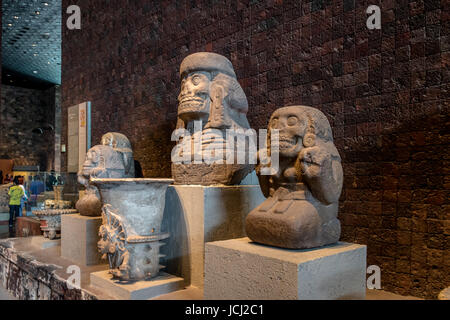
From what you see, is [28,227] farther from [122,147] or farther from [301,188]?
[301,188]

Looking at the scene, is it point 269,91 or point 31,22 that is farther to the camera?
point 31,22

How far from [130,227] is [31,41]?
403 inches

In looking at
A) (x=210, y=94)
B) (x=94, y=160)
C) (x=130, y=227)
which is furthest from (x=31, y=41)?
(x=130, y=227)

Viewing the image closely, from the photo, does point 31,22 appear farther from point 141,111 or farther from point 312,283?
point 312,283

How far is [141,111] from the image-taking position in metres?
6.40

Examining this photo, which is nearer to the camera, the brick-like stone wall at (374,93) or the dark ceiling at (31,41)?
the brick-like stone wall at (374,93)

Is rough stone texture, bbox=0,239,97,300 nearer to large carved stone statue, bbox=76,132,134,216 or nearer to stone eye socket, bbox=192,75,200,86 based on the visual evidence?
large carved stone statue, bbox=76,132,134,216

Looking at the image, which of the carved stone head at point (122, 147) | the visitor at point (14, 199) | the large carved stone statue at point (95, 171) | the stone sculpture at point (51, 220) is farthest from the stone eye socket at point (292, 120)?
the visitor at point (14, 199)

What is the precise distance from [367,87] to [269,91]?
115 centimetres

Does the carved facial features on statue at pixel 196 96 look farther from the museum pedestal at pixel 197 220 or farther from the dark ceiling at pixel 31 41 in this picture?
the dark ceiling at pixel 31 41

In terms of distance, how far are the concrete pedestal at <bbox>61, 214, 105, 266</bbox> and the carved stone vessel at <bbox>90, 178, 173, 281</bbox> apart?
95 cm

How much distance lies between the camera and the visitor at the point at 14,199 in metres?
7.71

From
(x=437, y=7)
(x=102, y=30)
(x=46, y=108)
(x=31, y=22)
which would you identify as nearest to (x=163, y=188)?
(x=437, y=7)

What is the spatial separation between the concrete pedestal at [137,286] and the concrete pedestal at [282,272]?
411mm
